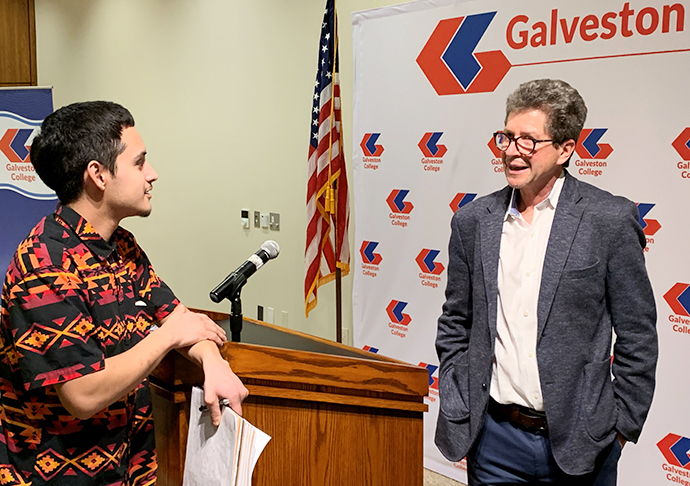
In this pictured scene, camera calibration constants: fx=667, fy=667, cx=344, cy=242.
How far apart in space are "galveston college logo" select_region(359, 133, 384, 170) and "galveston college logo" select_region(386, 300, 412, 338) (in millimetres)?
797

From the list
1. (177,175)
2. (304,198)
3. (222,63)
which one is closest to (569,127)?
(304,198)

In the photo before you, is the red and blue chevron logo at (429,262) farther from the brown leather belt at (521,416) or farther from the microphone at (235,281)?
the microphone at (235,281)

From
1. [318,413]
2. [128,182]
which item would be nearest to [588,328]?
[318,413]

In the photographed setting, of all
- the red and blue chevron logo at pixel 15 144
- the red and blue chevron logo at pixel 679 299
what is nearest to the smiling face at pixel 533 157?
the red and blue chevron logo at pixel 679 299

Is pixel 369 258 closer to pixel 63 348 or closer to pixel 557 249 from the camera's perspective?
pixel 557 249

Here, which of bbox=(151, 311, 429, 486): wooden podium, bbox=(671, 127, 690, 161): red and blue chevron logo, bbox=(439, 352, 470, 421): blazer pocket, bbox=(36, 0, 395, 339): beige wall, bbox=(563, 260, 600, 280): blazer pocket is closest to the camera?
bbox=(151, 311, 429, 486): wooden podium

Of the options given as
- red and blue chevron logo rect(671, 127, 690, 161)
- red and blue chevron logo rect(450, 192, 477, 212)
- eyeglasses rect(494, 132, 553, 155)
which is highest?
red and blue chevron logo rect(671, 127, 690, 161)

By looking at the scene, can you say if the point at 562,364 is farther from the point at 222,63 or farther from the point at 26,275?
the point at 222,63

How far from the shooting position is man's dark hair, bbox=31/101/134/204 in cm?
140

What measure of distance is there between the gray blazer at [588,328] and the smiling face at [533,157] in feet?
0.21

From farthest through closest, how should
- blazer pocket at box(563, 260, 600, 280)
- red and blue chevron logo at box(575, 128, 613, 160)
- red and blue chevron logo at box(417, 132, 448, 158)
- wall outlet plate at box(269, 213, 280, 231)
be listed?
wall outlet plate at box(269, 213, 280, 231) < red and blue chevron logo at box(417, 132, 448, 158) < red and blue chevron logo at box(575, 128, 613, 160) < blazer pocket at box(563, 260, 600, 280)

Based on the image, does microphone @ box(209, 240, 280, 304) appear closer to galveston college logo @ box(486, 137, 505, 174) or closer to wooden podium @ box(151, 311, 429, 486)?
wooden podium @ box(151, 311, 429, 486)

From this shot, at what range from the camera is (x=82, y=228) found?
1.40m

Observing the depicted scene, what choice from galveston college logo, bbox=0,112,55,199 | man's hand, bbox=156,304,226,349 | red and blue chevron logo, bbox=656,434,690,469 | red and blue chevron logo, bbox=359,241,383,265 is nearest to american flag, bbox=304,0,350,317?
red and blue chevron logo, bbox=359,241,383,265
